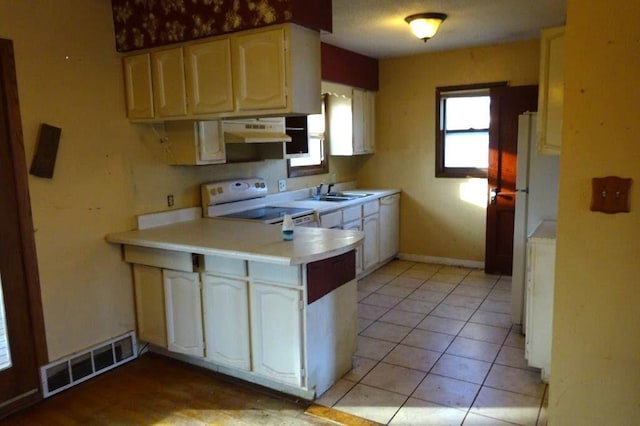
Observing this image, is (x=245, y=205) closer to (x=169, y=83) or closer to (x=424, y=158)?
(x=169, y=83)

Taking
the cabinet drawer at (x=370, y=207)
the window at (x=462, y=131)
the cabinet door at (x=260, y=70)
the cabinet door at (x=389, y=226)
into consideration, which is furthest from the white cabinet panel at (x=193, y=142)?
the window at (x=462, y=131)

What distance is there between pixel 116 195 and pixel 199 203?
2.33 feet

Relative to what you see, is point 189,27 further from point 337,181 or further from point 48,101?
point 337,181

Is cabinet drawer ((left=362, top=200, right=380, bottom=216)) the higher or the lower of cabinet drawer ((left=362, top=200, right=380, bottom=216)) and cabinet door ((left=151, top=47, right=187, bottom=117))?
the lower

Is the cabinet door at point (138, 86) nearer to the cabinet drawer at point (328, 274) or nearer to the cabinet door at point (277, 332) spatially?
the cabinet door at point (277, 332)

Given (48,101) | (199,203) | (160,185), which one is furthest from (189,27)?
(199,203)

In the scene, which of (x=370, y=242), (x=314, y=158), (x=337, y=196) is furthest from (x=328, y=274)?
(x=314, y=158)

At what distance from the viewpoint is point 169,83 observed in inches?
121

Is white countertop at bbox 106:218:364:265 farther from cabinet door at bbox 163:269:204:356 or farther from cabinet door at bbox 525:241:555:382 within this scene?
cabinet door at bbox 525:241:555:382

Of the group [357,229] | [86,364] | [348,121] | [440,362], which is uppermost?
[348,121]

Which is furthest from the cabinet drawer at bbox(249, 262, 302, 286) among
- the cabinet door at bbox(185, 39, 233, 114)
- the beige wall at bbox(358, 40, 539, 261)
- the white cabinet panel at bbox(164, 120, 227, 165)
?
the beige wall at bbox(358, 40, 539, 261)

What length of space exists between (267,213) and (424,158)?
2382mm

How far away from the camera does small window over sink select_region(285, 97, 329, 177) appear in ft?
14.7

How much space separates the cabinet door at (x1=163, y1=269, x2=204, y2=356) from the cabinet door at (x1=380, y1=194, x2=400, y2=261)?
2.78 meters
